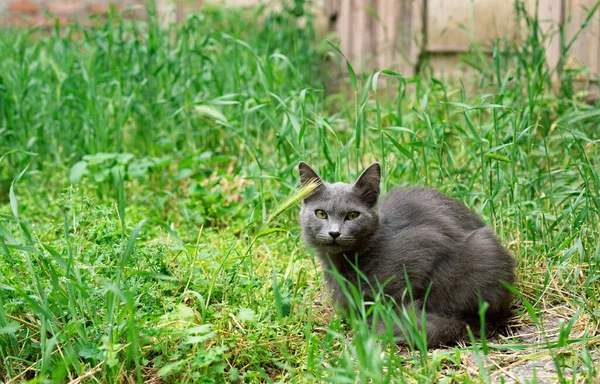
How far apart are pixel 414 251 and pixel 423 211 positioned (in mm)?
238

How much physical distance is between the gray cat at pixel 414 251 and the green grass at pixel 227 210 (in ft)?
0.57

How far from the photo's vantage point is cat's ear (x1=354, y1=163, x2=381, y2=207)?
9.66ft

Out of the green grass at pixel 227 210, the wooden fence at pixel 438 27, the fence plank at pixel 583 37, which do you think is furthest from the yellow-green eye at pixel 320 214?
the fence plank at pixel 583 37

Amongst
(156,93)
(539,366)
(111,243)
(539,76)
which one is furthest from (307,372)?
(156,93)

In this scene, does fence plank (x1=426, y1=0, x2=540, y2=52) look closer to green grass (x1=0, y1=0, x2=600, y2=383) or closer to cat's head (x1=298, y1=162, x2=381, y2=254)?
green grass (x1=0, y1=0, x2=600, y2=383)

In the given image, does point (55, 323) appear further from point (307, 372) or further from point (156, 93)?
point (156, 93)

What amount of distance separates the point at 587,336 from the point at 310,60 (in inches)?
174

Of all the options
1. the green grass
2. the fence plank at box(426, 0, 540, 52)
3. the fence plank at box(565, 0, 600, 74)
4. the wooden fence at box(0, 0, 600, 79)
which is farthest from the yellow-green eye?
the fence plank at box(426, 0, 540, 52)

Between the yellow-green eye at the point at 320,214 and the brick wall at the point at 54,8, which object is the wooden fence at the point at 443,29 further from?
the brick wall at the point at 54,8

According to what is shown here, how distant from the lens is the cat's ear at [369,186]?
2.94 metres

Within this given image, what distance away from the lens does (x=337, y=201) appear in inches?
115

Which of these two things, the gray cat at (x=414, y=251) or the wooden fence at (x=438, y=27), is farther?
the wooden fence at (x=438, y=27)

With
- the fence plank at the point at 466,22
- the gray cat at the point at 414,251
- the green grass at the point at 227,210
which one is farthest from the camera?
the fence plank at the point at 466,22

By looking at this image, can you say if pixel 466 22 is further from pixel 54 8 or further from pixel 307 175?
pixel 54 8
